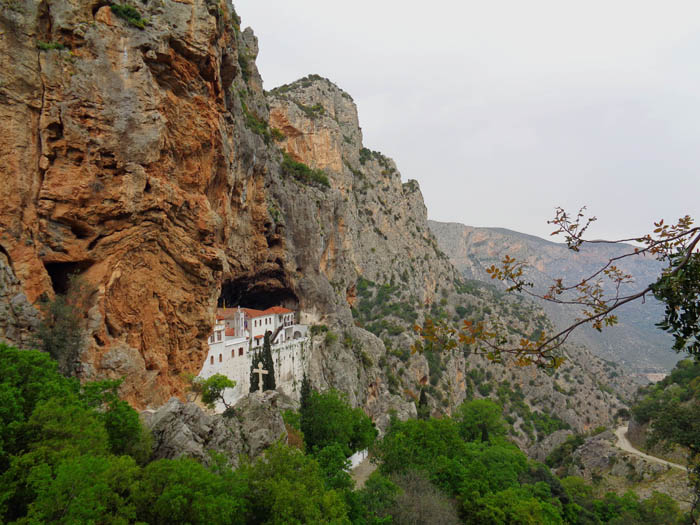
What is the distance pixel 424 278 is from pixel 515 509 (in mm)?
79511

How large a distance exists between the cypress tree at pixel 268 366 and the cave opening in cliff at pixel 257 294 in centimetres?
593

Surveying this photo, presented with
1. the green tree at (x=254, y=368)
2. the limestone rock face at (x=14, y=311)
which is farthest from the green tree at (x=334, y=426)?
the limestone rock face at (x=14, y=311)

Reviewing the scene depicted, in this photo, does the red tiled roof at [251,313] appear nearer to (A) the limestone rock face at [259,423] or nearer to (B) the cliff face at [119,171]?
(B) the cliff face at [119,171]

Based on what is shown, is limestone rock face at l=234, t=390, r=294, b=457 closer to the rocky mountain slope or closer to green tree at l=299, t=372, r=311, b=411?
the rocky mountain slope

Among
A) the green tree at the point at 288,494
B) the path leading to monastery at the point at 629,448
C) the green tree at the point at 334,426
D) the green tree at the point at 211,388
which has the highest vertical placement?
the green tree at the point at 211,388

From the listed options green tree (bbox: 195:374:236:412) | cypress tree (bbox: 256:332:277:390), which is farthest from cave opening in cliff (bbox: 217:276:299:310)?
green tree (bbox: 195:374:236:412)

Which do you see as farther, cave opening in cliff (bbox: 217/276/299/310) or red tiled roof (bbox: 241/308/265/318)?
cave opening in cliff (bbox: 217/276/299/310)

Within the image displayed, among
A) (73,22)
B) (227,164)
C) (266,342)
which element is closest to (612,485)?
(266,342)

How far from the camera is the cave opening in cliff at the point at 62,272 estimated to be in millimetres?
18594

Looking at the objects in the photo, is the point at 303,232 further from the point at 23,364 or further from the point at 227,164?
the point at 23,364

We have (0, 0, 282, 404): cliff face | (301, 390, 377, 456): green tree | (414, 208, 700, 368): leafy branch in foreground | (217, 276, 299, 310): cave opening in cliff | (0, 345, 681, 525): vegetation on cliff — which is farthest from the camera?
(217, 276, 299, 310): cave opening in cliff

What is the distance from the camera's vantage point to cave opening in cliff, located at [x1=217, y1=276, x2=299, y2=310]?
3672 cm

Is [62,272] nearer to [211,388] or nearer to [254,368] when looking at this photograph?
[211,388]

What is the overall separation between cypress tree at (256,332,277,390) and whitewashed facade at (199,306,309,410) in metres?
0.69
